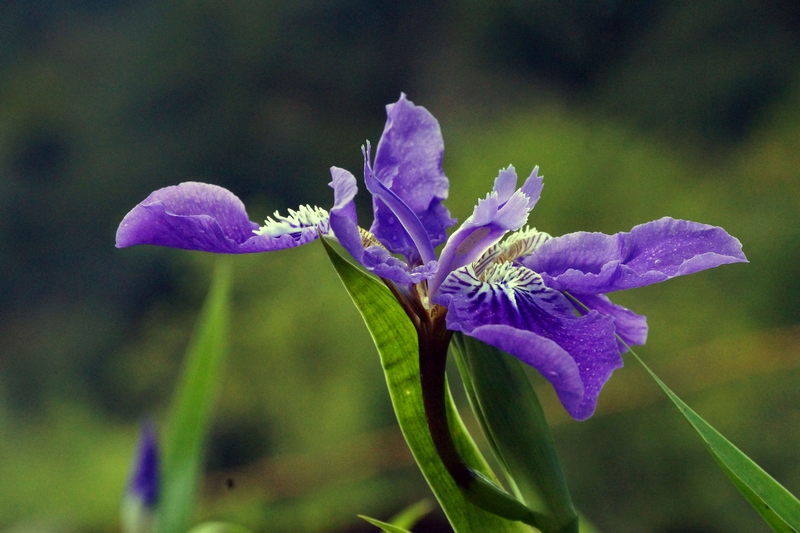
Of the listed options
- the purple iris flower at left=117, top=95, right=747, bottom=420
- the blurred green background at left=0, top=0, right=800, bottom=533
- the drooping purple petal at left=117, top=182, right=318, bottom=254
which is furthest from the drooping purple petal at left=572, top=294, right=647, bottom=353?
the blurred green background at left=0, top=0, right=800, bottom=533

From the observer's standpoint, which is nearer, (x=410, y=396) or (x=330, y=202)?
(x=410, y=396)

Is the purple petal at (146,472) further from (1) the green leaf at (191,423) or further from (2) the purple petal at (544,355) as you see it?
(2) the purple petal at (544,355)

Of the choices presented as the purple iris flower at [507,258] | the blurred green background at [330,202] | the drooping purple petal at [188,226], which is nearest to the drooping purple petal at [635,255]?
the purple iris flower at [507,258]

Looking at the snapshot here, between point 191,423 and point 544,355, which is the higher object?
point 544,355

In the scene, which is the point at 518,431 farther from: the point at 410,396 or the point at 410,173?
the point at 410,173

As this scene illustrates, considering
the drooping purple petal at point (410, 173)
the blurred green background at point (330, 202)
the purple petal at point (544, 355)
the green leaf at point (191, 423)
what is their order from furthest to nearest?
the blurred green background at point (330, 202) → the green leaf at point (191, 423) → the drooping purple petal at point (410, 173) → the purple petal at point (544, 355)

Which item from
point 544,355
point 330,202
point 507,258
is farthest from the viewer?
point 330,202

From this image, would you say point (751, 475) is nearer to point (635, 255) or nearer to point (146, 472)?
point (635, 255)

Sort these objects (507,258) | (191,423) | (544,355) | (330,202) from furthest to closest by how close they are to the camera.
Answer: (330,202) < (191,423) < (507,258) < (544,355)

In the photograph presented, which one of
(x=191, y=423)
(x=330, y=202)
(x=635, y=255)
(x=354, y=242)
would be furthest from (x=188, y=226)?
(x=330, y=202)
